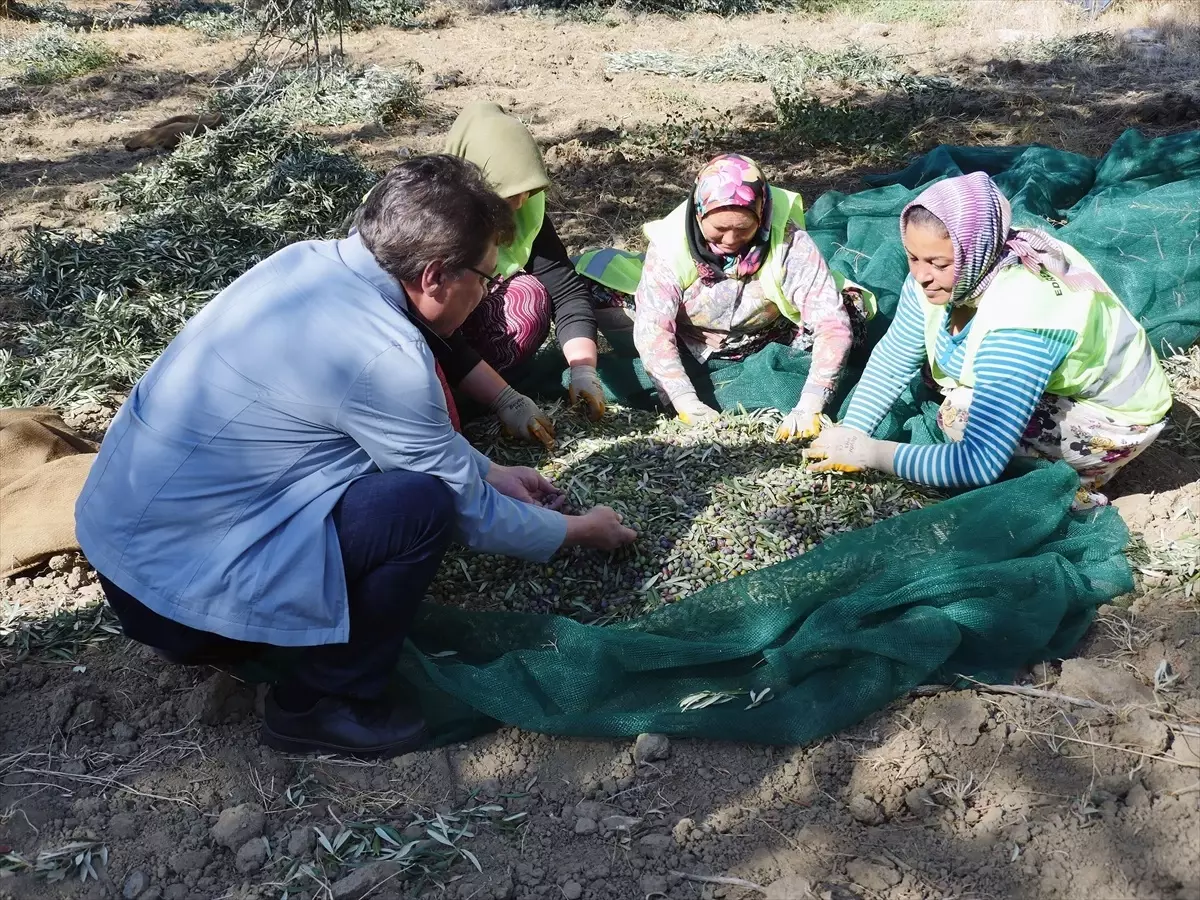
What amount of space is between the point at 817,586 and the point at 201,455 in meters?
1.50

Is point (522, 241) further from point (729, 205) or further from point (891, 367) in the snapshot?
point (891, 367)

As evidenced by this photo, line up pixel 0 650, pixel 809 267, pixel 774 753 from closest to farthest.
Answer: pixel 774 753, pixel 0 650, pixel 809 267

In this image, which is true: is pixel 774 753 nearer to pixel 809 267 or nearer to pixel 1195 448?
pixel 809 267

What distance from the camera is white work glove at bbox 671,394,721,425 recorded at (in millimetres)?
3549

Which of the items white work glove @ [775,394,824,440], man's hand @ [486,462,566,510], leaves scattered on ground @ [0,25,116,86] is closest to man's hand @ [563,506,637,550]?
man's hand @ [486,462,566,510]

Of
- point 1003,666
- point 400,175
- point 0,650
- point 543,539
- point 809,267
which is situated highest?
point 400,175

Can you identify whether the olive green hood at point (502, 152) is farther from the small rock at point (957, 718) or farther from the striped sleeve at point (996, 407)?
the small rock at point (957, 718)

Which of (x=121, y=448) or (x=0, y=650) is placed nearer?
(x=121, y=448)

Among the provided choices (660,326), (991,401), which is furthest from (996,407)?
(660,326)

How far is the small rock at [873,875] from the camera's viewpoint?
212 centimetres

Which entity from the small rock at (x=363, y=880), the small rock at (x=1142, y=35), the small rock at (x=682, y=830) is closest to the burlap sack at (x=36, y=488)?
the small rock at (x=363, y=880)

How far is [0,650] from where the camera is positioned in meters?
2.86

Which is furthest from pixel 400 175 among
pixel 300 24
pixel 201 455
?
pixel 300 24

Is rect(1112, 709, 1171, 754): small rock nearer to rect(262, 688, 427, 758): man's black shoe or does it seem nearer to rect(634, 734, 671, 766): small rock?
rect(634, 734, 671, 766): small rock
